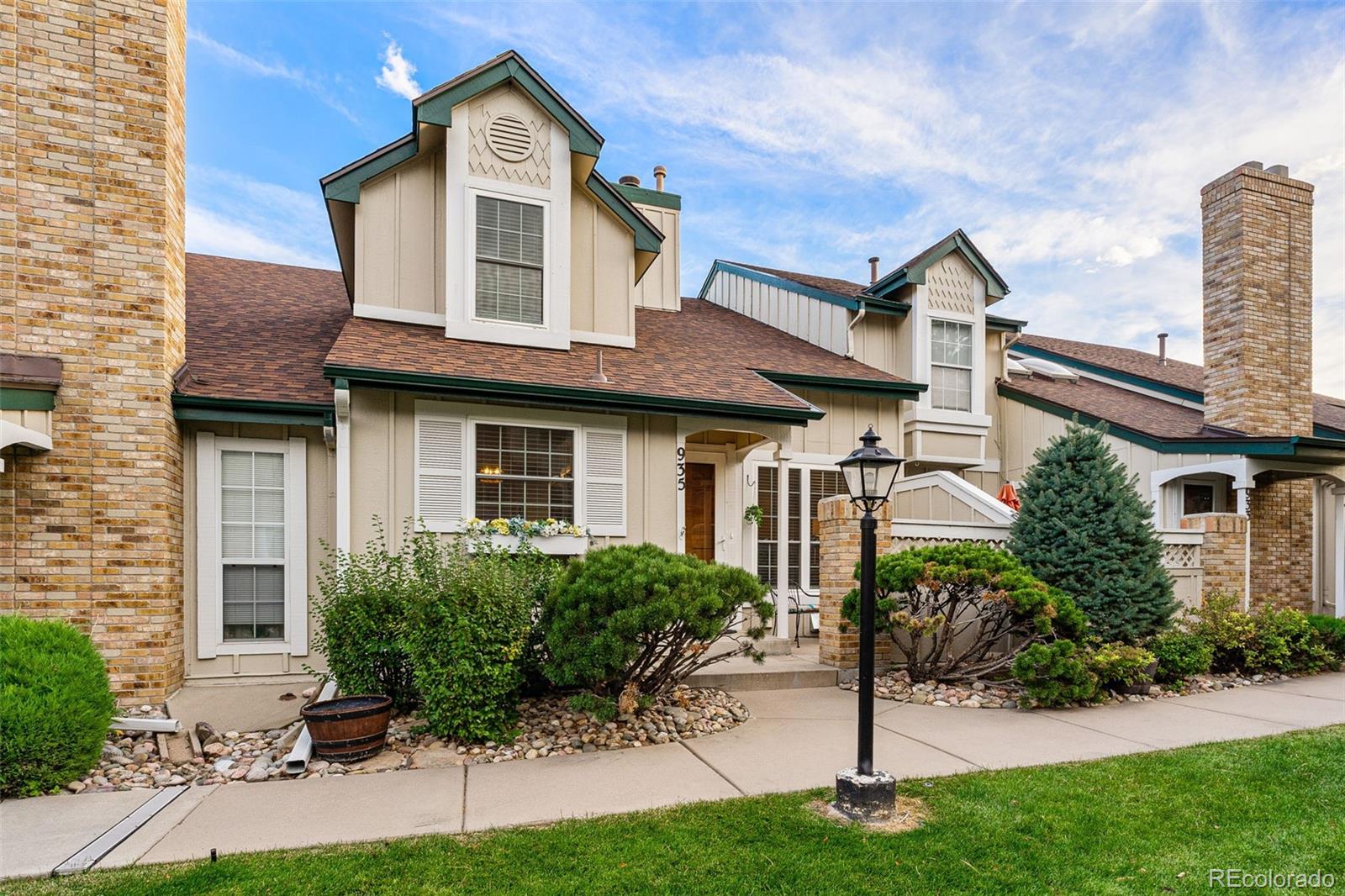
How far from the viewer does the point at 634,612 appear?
5020mm

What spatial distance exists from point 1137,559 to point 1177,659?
107cm

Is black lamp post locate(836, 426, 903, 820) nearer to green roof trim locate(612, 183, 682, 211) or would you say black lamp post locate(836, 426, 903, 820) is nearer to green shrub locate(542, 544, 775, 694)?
green shrub locate(542, 544, 775, 694)

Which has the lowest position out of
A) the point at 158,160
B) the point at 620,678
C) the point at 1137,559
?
the point at 620,678

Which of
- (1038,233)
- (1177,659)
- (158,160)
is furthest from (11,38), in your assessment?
(1038,233)

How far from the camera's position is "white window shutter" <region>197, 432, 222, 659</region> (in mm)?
7035

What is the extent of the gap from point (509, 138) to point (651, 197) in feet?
13.1

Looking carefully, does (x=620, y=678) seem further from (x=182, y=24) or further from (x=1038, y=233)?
(x=1038, y=233)

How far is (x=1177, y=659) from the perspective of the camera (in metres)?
7.24

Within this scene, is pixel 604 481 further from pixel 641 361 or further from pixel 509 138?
pixel 509 138

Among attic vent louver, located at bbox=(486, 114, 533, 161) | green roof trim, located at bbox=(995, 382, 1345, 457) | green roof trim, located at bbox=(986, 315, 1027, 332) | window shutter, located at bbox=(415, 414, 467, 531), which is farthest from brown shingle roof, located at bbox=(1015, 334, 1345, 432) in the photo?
window shutter, located at bbox=(415, 414, 467, 531)

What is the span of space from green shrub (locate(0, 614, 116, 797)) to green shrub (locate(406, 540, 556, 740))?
6.60ft

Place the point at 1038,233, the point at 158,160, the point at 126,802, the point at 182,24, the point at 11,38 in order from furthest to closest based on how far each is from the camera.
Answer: the point at 1038,233 < the point at 182,24 < the point at 158,160 < the point at 11,38 < the point at 126,802

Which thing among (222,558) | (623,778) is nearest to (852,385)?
(623,778)

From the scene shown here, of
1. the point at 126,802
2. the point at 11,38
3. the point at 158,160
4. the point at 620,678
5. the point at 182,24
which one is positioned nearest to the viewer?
the point at 126,802
